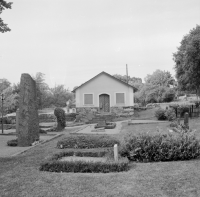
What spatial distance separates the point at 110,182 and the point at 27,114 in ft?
24.9

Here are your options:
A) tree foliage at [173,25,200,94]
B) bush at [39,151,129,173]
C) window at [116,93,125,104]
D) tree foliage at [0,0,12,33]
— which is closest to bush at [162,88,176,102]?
tree foliage at [173,25,200,94]

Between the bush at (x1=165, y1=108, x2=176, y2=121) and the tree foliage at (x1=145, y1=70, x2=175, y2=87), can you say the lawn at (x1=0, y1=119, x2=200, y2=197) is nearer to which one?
the bush at (x1=165, y1=108, x2=176, y2=121)

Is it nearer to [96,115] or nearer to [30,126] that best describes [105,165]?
[30,126]

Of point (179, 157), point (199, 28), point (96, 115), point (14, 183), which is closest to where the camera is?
point (14, 183)

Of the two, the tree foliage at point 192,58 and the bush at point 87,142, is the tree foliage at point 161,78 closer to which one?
the tree foliage at point 192,58

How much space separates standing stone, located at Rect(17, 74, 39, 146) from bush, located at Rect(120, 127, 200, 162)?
19.0 feet

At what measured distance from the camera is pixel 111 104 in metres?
30.8

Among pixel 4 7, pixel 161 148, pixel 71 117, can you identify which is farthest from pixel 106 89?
pixel 161 148

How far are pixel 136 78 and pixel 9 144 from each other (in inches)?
3767

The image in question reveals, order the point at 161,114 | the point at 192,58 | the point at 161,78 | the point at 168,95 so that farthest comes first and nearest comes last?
the point at 161,78 → the point at 168,95 → the point at 192,58 → the point at 161,114

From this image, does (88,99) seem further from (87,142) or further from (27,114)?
(87,142)

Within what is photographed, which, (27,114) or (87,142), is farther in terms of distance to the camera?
(27,114)

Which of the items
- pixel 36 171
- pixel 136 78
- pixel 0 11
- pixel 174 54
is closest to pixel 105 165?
pixel 36 171

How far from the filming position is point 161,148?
7.70m
